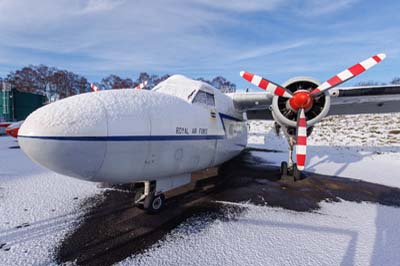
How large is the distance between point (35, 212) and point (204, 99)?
15.9 ft

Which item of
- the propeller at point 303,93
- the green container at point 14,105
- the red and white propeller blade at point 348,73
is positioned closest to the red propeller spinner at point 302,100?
the propeller at point 303,93

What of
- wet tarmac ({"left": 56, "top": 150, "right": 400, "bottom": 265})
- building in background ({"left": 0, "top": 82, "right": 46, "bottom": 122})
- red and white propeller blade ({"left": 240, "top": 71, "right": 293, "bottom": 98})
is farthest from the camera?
building in background ({"left": 0, "top": 82, "right": 46, "bottom": 122})

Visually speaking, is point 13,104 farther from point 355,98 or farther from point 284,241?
point 355,98

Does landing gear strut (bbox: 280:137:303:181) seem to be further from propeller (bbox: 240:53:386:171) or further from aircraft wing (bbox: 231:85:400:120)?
aircraft wing (bbox: 231:85:400:120)

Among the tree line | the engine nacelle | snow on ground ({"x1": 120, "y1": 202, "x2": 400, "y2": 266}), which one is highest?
the tree line

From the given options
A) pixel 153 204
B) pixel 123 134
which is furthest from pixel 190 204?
pixel 123 134

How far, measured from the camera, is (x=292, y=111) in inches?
293

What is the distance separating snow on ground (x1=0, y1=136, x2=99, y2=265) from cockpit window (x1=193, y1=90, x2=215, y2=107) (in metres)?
3.88

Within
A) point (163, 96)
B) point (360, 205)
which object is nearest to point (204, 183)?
point (163, 96)

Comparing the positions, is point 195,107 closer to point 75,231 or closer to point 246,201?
point 246,201

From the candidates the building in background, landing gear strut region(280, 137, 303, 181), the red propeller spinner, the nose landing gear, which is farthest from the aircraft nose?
the building in background

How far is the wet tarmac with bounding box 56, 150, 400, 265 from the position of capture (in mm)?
3691

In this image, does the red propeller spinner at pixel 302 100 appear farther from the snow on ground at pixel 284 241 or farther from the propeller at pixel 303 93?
the snow on ground at pixel 284 241

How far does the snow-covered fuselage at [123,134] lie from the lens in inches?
123
